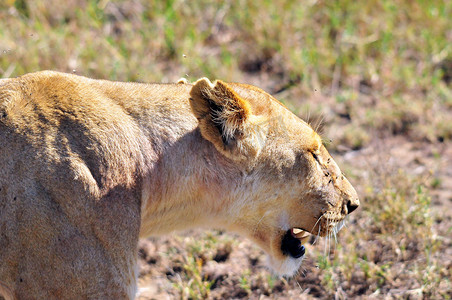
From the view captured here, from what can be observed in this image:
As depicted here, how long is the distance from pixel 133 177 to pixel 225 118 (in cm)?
45

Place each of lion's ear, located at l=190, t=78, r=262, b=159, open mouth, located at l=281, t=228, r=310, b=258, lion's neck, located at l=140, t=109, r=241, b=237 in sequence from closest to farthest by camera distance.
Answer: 1. lion's ear, located at l=190, t=78, r=262, b=159
2. lion's neck, located at l=140, t=109, r=241, b=237
3. open mouth, located at l=281, t=228, r=310, b=258

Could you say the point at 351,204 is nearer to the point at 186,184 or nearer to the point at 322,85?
the point at 186,184

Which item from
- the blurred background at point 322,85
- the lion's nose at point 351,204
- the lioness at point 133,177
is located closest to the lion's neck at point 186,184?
the lioness at point 133,177

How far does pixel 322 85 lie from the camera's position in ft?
18.2

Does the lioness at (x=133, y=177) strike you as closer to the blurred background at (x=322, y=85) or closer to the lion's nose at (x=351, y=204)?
the lion's nose at (x=351, y=204)

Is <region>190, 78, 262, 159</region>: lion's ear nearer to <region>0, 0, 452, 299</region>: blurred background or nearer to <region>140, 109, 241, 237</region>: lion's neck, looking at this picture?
<region>140, 109, 241, 237</region>: lion's neck

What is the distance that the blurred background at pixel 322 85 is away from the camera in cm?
363

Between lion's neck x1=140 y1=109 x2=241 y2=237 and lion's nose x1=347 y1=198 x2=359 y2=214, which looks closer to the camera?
lion's neck x1=140 y1=109 x2=241 y2=237

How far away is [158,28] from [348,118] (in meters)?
1.92

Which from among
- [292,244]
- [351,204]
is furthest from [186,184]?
[351,204]

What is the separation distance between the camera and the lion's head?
2.63 meters

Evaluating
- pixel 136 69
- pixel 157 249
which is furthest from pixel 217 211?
pixel 136 69

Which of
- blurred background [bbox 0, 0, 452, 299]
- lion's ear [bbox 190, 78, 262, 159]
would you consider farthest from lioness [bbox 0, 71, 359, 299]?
blurred background [bbox 0, 0, 452, 299]

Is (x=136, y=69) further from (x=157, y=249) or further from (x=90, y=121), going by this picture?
(x=90, y=121)
